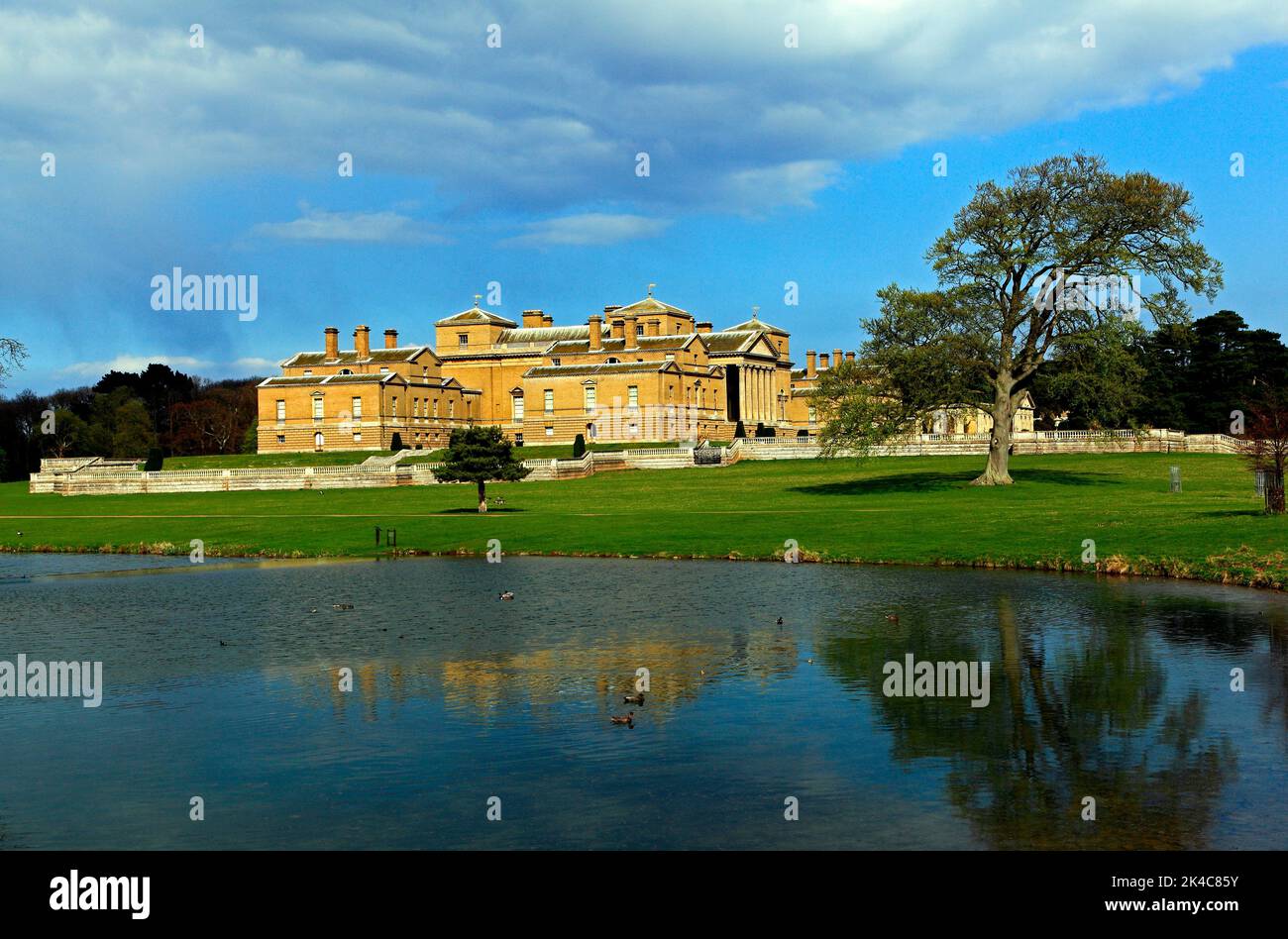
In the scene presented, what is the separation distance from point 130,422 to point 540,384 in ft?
159

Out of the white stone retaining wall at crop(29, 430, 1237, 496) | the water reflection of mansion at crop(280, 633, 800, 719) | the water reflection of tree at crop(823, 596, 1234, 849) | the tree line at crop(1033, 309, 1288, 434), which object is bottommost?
the water reflection of tree at crop(823, 596, 1234, 849)

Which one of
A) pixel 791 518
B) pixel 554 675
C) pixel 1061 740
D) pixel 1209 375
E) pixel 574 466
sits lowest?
pixel 1061 740

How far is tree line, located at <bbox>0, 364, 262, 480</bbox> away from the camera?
135250 millimetres

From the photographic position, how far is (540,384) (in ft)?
421

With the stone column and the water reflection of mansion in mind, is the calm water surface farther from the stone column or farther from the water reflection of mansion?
the stone column

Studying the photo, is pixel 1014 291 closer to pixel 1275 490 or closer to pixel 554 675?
pixel 1275 490

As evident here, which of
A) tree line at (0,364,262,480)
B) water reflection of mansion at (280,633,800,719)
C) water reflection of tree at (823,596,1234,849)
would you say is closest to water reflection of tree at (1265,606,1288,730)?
water reflection of tree at (823,596,1234,849)

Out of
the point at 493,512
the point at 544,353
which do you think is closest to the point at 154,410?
the point at 544,353

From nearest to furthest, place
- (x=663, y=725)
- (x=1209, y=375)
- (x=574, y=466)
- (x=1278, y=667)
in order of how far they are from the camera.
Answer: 1. (x=663, y=725)
2. (x=1278, y=667)
3. (x=574, y=466)
4. (x=1209, y=375)

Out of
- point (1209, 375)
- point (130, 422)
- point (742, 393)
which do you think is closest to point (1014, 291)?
point (1209, 375)

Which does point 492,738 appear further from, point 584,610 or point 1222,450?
point 1222,450

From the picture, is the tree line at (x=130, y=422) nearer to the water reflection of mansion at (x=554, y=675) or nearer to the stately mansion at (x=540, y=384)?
the stately mansion at (x=540, y=384)

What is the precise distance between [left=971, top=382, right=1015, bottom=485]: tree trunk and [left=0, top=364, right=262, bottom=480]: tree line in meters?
98.1
